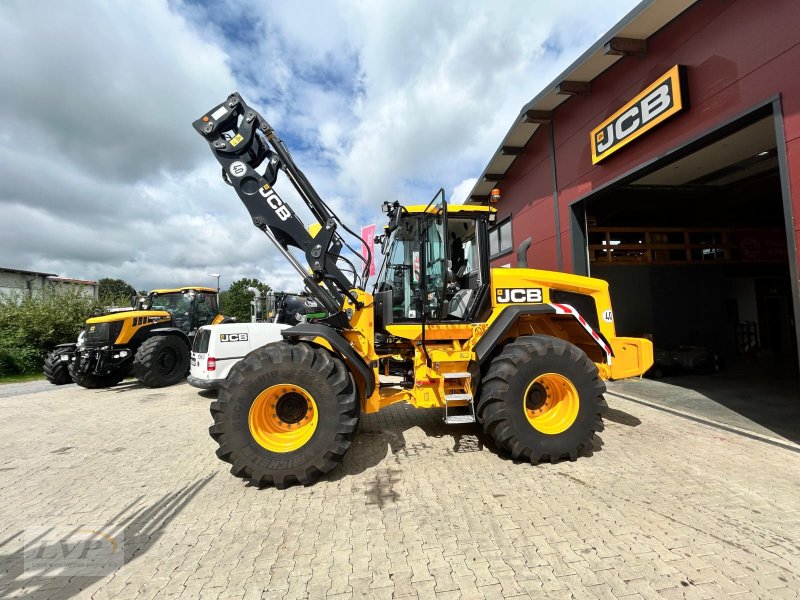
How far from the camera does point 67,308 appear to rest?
1462cm

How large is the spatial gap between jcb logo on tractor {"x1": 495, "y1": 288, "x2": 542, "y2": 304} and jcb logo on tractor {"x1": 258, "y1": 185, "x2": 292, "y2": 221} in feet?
8.88

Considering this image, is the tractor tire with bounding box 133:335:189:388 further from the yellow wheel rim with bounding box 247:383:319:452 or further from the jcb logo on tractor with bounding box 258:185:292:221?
the yellow wheel rim with bounding box 247:383:319:452

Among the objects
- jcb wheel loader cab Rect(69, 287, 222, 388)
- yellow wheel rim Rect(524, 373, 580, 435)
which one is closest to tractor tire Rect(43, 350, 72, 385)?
jcb wheel loader cab Rect(69, 287, 222, 388)

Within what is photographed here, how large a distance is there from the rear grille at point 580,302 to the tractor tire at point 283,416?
9.55ft

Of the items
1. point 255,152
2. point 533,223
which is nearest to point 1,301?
point 255,152

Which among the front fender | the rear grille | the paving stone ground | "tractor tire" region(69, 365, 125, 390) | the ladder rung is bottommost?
the paving stone ground

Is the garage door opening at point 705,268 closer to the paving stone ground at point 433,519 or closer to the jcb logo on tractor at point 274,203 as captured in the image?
the paving stone ground at point 433,519

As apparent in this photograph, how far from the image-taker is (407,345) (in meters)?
5.05

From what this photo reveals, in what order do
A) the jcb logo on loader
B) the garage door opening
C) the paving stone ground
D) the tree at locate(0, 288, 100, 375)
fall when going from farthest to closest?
the tree at locate(0, 288, 100, 375) → the garage door opening → the jcb logo on loader → the paving stone ground

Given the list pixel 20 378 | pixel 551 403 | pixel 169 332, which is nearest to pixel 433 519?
pixel 551 403

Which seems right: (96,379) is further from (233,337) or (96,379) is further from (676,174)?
(676,174)

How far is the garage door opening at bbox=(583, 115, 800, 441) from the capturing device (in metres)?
8.30

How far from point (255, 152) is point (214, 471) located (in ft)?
12.1

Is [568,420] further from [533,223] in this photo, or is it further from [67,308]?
[67,308]
